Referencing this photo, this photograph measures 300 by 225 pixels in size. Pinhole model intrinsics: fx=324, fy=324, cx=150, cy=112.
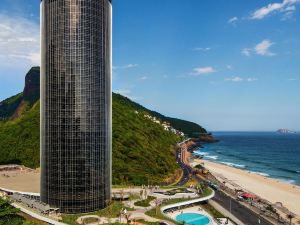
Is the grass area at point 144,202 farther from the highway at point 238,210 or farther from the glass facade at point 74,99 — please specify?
the highway at point 238,210

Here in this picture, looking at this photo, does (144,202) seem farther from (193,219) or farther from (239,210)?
(239,210)

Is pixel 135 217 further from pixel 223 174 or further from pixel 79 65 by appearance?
pixel 223 174

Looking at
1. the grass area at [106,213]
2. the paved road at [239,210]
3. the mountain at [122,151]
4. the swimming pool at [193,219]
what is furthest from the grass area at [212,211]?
the mountain at [122,151]

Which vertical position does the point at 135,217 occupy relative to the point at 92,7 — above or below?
below

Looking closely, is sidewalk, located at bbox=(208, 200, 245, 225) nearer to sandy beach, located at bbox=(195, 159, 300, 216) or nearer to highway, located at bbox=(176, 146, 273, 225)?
highway, located at bbox=(176, 146, 273, 225)

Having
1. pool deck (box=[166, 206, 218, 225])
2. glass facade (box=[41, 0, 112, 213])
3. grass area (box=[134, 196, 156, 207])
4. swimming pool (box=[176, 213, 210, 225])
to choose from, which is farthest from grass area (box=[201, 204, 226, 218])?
glass facade (box=[41, 0, 112, 213])

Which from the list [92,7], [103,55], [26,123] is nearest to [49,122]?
[103,55]
